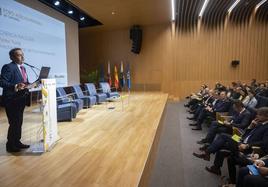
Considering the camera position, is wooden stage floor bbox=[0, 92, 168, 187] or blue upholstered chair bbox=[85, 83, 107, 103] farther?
blue upholstered chair bbox=[85, 83, 107, 103]

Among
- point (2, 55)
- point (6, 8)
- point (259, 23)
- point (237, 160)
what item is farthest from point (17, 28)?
point (259, 23)

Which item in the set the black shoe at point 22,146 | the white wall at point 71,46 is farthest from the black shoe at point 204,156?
the white wall at point 71,46

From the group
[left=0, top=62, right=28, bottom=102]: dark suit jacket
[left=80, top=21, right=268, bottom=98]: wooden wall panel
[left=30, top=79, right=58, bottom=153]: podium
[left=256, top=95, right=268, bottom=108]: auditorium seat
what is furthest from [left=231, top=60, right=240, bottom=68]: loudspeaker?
[left=0, top=62, right=28, bottom=102]: dark suit jacket

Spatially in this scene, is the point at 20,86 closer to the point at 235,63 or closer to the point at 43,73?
Result: the point at 43,73

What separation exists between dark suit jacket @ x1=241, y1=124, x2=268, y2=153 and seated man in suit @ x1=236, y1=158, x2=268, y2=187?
0.44m

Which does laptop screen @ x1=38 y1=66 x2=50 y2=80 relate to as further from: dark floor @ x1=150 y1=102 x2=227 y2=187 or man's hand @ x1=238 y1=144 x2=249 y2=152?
man's hand @ x1=238 y1=144 x2=249 y2=152

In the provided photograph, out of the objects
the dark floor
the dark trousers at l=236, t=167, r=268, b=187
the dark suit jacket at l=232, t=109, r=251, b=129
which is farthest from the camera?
the dark suit jacket at l=232, t=109, r=251, b=129

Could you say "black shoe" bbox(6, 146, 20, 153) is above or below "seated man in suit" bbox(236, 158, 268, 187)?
below

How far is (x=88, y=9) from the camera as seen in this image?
905cm

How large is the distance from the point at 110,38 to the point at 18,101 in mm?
10663

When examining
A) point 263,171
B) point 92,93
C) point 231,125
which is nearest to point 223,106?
point 231,125

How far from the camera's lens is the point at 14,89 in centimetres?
295

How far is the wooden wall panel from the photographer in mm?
11031

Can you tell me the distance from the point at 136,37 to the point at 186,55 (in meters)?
2.83
